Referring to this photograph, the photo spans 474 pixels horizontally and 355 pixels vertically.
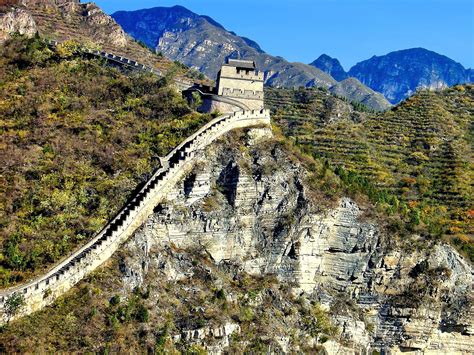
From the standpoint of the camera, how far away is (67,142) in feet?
244

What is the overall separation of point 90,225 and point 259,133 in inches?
750

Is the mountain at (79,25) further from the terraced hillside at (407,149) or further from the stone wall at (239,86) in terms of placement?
the stone wall at (239,86)

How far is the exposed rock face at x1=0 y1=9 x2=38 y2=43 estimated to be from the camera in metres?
100

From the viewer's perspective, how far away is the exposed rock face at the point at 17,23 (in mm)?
100500

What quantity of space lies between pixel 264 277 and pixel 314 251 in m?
5.47

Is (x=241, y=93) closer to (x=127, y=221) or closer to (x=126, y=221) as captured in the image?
(x=127, y=221)

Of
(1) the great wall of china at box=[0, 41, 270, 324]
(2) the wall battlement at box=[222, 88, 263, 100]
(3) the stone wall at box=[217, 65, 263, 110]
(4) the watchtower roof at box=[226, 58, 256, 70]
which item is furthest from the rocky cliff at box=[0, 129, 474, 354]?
(4) the watchtower roof at box=[226, 58, 256, 70]

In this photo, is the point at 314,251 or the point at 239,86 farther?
the point at 239,86

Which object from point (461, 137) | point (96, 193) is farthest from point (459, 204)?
point (96, 193)

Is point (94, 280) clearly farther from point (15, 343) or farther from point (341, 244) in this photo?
point (341, 244)

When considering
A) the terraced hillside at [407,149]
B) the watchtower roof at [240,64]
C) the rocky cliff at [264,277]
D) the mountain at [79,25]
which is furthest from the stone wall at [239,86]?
the mountain at [79,25]

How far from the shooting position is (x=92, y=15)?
408 ft

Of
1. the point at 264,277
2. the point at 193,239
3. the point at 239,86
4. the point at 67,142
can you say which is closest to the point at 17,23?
the point at 67,142

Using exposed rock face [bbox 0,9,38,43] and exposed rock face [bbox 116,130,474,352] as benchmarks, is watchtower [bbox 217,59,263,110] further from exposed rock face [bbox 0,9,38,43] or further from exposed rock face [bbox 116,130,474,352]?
exposed rock face [bbox 0,9,38,43]
